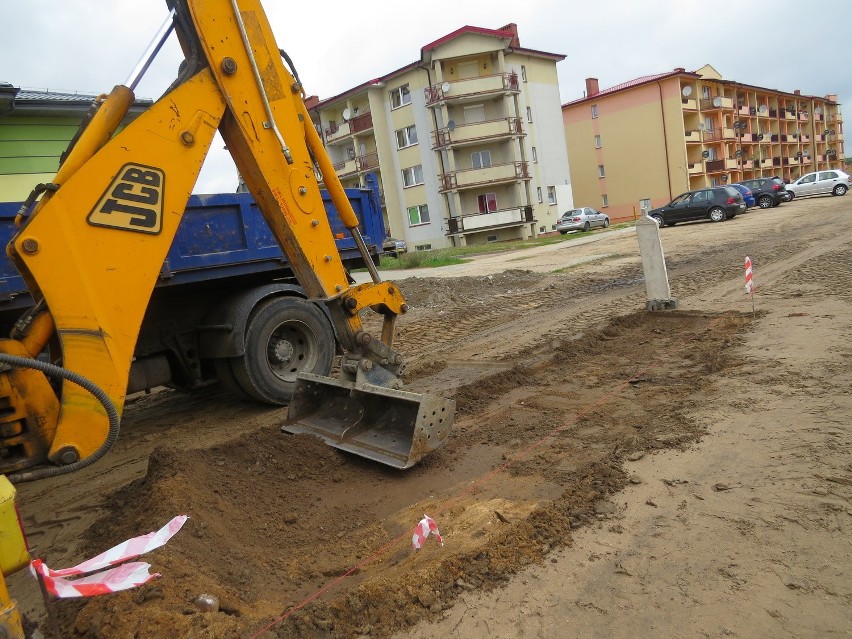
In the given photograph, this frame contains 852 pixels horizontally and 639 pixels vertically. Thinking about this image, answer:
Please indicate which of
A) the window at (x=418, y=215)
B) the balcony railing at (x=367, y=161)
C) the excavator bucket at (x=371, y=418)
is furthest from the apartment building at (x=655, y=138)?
the excavator bucket at (x=371, y=418)

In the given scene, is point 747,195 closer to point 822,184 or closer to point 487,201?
point 822,184

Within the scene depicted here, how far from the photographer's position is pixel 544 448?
16.1ft

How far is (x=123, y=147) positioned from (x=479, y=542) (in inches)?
124

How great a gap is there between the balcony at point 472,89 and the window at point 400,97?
2.31m

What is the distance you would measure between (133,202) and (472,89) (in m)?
37.1

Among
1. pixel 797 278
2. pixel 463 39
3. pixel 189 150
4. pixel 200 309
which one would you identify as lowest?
pixel 797 278

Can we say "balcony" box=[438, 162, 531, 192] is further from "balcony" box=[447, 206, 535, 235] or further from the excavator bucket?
the excavator bucket

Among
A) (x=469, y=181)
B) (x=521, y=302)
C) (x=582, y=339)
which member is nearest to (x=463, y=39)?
(x=469, y=181)

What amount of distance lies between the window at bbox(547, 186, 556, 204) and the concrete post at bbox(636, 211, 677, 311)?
33.6 m

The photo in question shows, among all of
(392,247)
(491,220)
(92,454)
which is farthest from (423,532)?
(491,220)

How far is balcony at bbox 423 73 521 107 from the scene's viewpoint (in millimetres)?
38125

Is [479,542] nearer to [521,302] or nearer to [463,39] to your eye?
[521,302]

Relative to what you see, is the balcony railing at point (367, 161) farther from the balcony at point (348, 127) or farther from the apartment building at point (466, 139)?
the balcony at point (348, 127)

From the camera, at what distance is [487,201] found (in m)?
40.7
